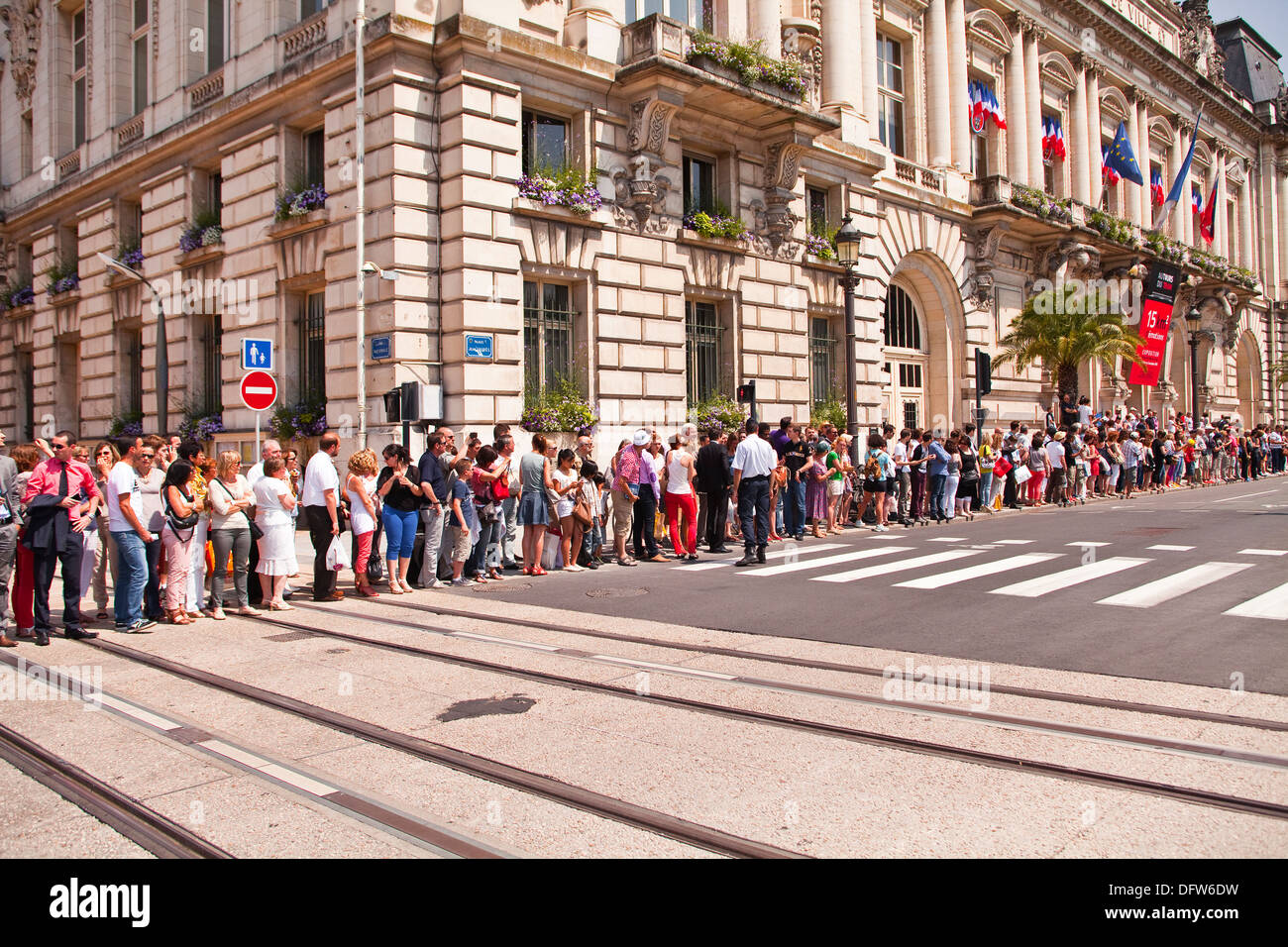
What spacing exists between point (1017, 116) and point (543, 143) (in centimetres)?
2224

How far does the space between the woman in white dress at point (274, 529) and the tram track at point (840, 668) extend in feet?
1.46

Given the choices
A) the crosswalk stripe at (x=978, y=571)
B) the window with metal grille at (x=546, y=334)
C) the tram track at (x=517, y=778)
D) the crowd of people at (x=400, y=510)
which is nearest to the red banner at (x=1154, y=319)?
the crowd of people at (x=400, y=510)

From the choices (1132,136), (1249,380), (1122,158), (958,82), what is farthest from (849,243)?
(1249,380)

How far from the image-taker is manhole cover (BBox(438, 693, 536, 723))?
630 centimetres

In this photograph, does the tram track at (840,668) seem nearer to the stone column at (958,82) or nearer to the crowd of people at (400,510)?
the crowd of people at (400,510)

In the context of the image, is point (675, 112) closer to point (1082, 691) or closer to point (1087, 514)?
point (1087, 514)

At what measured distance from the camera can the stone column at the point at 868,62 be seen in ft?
90.3

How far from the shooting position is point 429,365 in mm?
17750

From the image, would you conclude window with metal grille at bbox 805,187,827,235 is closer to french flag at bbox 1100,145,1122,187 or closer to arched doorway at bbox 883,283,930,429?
arched doorway at bbox 883,283,930,429

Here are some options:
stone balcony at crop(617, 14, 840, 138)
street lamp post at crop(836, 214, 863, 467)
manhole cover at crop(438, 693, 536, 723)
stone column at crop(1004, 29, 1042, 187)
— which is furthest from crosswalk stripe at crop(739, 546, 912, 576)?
stone column at crop(1004, 29, 1042, 187)

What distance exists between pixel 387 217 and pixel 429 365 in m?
2.80

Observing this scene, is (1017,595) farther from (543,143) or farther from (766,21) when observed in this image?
(766,21)

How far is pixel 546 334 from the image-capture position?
19328 millimetres

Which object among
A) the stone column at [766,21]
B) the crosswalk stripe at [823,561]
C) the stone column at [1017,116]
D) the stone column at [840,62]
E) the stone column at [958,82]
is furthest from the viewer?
the stone column at [1017,116]
